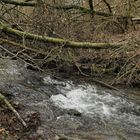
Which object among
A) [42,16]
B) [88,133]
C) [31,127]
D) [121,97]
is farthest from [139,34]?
[31,127]

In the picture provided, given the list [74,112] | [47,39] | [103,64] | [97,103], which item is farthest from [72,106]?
[103,64]

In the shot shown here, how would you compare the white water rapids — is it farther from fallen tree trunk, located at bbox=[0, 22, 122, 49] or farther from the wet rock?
fallen tree trunk, located at bbox=[0, 22, 122, 49]

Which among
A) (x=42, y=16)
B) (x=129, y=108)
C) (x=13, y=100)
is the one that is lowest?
(x=129, y=108)

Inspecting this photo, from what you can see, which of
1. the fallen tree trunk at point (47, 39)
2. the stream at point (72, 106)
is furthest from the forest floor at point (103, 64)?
the fallen tree trunk at point (47, 39)

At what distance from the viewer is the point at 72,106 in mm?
9164

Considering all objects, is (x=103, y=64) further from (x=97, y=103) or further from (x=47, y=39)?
(x=47, y=39)

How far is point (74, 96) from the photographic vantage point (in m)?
9.97

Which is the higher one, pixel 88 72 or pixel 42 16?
pixel 42 16

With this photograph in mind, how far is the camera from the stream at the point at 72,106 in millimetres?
7750

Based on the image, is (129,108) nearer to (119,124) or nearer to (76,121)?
(119,124)

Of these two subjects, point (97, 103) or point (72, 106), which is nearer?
point (72, 106)

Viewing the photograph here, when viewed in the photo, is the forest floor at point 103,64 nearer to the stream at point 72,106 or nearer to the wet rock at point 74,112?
the stream at point 72,106

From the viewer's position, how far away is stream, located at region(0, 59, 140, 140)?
25.4 ft

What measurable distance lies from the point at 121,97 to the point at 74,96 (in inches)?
49.1
